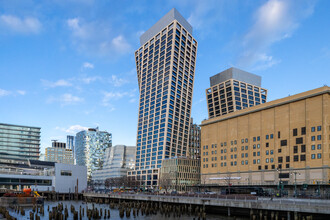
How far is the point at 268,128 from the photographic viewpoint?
120625mm

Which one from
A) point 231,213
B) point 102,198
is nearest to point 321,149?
point 231,213

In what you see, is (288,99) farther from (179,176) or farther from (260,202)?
(179,176)

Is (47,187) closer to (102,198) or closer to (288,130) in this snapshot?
(102,198)

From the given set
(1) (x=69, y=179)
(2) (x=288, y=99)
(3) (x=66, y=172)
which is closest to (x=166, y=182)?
(1) (x=69, y=179)

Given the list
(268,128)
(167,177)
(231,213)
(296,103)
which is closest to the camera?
(231,213)

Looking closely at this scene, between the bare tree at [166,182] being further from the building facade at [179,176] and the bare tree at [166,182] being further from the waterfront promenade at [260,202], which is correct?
the waterfront promenade at [260,202]

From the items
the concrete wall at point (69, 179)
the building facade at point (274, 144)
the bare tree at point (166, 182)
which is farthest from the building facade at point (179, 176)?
the concrete wall at point (69, 179)

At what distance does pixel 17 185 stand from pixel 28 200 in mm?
46288

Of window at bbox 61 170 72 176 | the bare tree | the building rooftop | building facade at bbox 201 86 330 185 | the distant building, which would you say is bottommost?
the bare tree

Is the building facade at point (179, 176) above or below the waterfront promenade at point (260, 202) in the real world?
below

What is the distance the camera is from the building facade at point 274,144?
102688 millimetres

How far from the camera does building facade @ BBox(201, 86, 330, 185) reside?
103 meters

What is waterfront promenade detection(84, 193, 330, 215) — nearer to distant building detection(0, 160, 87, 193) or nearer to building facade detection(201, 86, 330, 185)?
building facade detection(201, 86, 330, 185)

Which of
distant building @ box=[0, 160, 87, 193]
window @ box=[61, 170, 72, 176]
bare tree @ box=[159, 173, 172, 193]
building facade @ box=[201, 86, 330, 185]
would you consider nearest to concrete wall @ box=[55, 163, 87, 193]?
distant building @ box=[0, 160, 87, 193]
